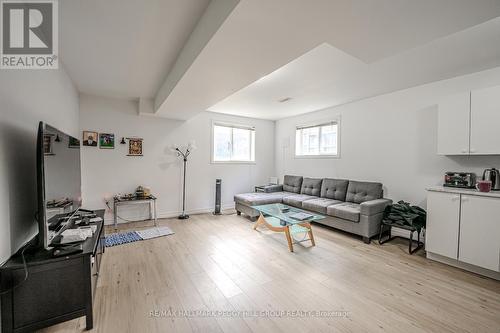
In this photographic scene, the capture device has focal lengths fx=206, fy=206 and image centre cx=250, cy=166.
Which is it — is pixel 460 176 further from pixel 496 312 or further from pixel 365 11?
pixel 365 11

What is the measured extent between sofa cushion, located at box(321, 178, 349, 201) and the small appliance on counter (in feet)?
Result: 5.08

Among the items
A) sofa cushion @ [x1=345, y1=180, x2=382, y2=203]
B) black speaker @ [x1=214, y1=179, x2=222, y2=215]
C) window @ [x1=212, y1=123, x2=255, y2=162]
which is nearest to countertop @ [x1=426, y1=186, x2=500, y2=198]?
sofa cushion @ [x1=345, y1=180, x2=382, y2=203]

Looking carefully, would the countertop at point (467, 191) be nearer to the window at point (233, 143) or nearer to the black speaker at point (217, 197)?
the black speaker at point (217, 197)

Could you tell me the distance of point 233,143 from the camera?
544 cm

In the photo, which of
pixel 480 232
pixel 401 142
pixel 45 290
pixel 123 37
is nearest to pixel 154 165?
pixel 123 37

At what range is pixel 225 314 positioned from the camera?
169cm

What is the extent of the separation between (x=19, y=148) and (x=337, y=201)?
435 centimetres

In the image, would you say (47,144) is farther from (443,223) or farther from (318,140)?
(318,140)

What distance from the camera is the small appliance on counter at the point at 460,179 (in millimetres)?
2643

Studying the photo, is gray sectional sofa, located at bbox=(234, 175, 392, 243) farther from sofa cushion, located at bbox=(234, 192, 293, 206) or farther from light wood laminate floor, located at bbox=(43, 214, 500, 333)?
light wood laminate floor, located at bbox=(43, 214, 500, 333)

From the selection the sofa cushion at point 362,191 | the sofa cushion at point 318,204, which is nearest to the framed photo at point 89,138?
the sofa cushion at point 318,204

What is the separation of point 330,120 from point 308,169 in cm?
127

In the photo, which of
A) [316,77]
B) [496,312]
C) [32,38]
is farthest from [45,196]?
[496,312]

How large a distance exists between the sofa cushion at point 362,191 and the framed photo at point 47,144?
4.24m
